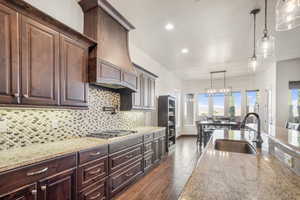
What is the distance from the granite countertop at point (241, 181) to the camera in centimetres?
79

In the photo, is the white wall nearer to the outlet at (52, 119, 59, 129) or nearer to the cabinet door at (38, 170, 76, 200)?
the outlet at (52, 119, 59, 129)

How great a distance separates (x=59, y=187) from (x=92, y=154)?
48 cm

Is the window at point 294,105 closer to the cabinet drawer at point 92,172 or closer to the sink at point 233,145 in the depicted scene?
the sink at point 233,145

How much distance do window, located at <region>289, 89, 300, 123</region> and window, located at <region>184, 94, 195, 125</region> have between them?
4.38 metres

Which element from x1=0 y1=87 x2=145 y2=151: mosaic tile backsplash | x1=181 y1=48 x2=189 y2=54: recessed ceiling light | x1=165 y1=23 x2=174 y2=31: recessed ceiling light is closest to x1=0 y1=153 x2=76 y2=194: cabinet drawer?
x1=0 y1=87 x2=145 y2=151: mosaic tile backsplash

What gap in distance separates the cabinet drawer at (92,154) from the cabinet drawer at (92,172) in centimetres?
6

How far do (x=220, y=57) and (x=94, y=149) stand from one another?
471 cm

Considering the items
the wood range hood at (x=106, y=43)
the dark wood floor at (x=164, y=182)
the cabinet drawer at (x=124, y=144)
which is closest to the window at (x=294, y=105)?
the dark wood floor at (x=164, y=182)

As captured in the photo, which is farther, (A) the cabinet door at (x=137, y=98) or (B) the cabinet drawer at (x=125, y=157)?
(A) the cabinet door at (x=137, y=98)

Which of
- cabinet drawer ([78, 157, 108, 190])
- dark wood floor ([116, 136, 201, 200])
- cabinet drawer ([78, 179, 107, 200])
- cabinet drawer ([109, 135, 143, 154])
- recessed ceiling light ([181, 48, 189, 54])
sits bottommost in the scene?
dark wood floor ([116, 136, 201, 200])

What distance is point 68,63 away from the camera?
1990mm

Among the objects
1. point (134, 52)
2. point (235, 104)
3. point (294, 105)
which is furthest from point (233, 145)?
point (235, 104)

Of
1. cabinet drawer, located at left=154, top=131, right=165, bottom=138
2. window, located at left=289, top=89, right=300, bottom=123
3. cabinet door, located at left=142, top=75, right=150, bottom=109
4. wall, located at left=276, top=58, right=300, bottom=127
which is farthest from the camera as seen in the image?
wall, located at left=276, top=58, right=300, bottom=127

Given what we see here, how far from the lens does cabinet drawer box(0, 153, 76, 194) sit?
1209 mm
